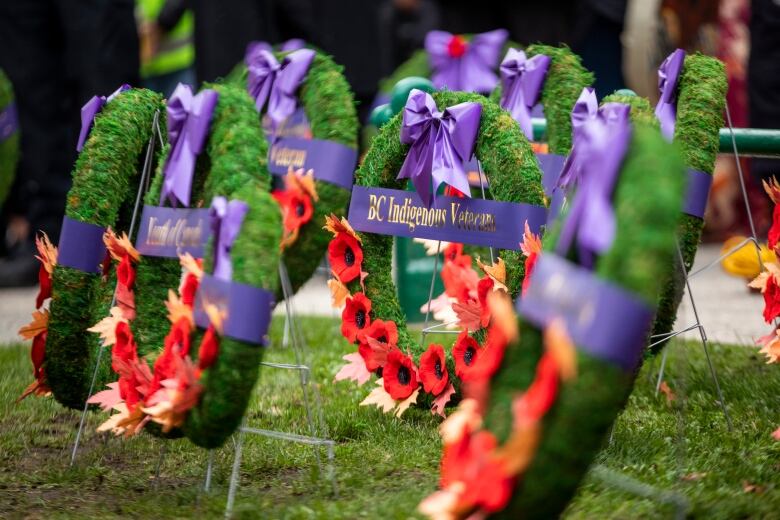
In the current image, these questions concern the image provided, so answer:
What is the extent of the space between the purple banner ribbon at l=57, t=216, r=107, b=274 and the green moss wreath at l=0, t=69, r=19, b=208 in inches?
112

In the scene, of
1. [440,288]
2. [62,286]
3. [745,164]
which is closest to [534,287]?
[62,286]

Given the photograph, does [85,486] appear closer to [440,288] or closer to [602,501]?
[602,501]

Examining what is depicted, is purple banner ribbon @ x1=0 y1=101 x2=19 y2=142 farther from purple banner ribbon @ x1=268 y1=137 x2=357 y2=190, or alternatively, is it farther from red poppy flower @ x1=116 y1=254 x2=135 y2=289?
red poppy flower @ x1=116 y1=254 x2=135 y2=289

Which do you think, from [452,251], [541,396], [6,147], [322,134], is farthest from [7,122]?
[541,396]

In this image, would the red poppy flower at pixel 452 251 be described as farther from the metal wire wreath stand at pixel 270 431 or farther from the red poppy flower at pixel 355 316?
the metal wire wreath stand at pixel 270 431

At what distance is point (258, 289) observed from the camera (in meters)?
2.98

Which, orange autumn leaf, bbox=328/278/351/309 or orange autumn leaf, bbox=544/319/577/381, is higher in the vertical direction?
orange autumn leaf, bbox=544/319/577/381

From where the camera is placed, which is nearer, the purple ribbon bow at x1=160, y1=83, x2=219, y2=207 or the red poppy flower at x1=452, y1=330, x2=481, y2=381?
the purple ribbon bow at x1=160, y1=83, x2=219, y2=207

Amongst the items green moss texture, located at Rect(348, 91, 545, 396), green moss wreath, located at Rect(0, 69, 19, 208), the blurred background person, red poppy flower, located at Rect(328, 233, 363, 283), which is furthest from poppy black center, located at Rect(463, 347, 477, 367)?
the blurred background person

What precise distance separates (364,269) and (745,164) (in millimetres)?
5263

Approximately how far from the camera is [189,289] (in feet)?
10.7

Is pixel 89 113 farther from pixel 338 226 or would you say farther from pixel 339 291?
pixel 339 291

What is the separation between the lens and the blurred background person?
24.9ft

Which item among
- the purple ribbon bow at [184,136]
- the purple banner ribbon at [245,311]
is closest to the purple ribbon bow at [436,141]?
the purple ribbon bow at [184,136]
